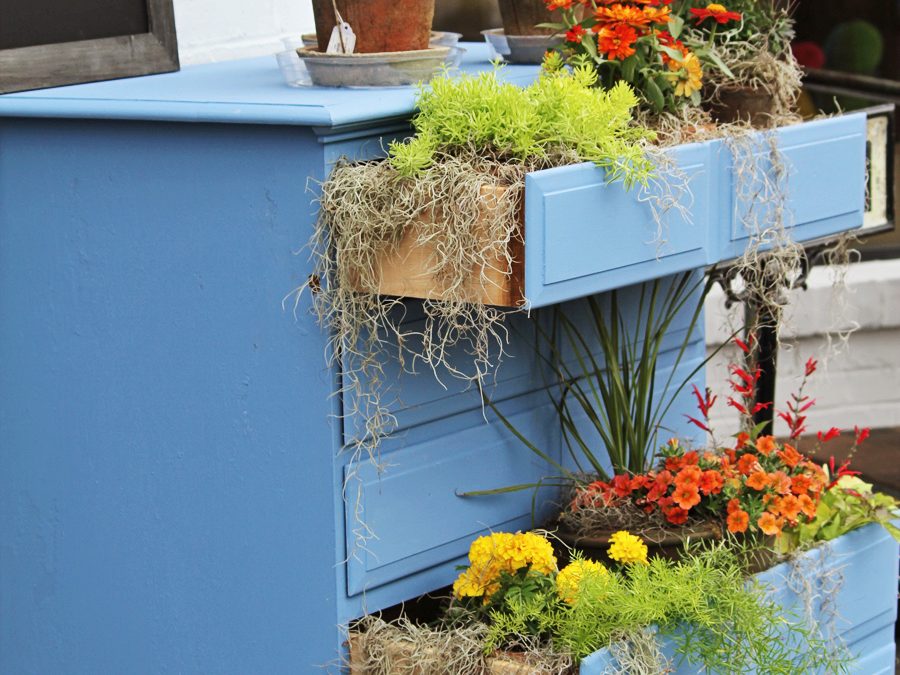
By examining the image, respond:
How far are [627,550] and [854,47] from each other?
119 inches

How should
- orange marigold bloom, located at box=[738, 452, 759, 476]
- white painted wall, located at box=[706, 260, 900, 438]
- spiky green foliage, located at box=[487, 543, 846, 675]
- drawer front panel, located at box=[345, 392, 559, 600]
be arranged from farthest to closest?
1. white painted wall, located at box=[706, 260, 900, 438]
2. orange marigold bloom, located at box=[738, 452, 759, 476]
3. drawer front panel, located at box=[345, 392, 559, 600]
4. spiky green foliage, located at box=[487, 543, 846, 675]

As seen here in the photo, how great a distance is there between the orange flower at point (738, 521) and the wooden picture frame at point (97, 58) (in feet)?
Result: 3.73

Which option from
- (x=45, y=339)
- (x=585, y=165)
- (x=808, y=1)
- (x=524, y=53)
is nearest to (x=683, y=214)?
(x=585, y=165)

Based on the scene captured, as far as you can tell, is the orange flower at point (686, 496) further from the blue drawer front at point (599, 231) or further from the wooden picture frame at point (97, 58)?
the wooden picture frame at point (97, 58)

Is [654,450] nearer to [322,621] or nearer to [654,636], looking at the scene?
[654,636]

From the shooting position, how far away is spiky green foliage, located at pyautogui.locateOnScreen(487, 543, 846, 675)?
1.80 meters

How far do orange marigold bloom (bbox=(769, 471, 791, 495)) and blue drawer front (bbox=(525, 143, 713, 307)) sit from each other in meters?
0.37

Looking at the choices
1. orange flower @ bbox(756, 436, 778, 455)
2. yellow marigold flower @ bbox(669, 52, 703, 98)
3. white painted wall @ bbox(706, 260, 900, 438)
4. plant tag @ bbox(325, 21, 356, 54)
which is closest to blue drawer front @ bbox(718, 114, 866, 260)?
yellow marigold flower @ bbox(669, 52, 703, 98)

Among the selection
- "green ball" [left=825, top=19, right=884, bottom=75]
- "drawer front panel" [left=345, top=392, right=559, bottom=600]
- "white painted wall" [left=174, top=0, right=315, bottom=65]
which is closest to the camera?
"drawer front panel" [left=345, top=392, right=559, bottom=600]

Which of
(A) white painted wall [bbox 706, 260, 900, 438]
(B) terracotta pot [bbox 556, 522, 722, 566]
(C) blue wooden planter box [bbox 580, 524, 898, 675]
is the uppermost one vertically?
(B) terracotta pot [bbox 556, 522, 722, 566]

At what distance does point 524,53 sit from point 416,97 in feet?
1.64

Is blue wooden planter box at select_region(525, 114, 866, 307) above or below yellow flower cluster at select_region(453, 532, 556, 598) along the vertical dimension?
above

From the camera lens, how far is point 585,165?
1.74m

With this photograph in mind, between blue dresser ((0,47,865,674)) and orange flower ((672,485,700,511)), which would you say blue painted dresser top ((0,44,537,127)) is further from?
orange flower ((672,485,700,511))
